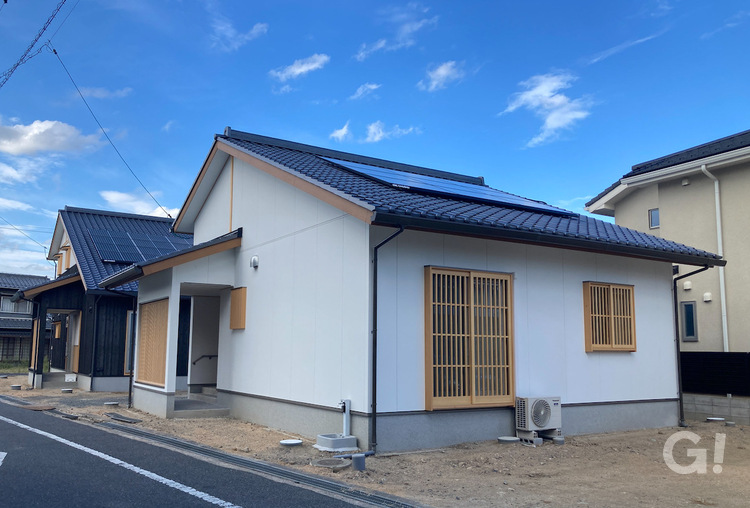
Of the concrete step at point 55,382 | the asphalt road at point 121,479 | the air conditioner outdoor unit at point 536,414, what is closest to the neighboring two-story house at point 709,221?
the air conditioner outdoor unit at point 536,414

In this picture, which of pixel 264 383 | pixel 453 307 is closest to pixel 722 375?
pixel 453 307

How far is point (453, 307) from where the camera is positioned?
8305 mm

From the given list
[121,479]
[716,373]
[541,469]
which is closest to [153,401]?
[121,479]

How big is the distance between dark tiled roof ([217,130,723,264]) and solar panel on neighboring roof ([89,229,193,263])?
7391mm

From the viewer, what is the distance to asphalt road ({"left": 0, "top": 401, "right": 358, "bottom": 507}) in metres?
5.09

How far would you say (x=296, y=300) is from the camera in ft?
30.7

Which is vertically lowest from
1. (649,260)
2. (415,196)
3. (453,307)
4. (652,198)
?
(453,307)

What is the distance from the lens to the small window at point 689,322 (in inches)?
573

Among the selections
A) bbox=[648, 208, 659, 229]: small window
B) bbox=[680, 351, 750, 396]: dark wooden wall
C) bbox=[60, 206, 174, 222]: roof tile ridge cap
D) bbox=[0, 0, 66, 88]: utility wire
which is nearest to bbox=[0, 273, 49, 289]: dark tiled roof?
bbox=[60, 206, 174, 222]: roof tile ridge cap

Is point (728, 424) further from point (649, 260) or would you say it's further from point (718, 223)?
point (718, 223)

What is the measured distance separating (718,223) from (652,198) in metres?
2.07

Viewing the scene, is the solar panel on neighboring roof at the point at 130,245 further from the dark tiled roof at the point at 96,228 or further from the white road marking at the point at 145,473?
the white road marking at the point at 145,473

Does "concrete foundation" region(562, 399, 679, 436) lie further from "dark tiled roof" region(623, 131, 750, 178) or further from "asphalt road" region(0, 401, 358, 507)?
"dark tiled roof" region(623, 131, 750, 178)

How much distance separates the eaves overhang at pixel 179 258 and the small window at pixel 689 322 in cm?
1066
